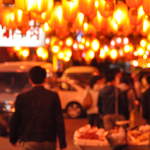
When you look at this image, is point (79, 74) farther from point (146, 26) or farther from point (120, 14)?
point (120, 14)

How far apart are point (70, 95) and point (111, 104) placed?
11.3 m

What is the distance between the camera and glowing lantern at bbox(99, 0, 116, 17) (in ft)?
39.1

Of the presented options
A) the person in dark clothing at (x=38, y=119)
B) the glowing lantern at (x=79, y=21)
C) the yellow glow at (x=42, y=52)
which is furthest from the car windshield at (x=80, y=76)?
the person in dark clothing at (x=38, y=119)

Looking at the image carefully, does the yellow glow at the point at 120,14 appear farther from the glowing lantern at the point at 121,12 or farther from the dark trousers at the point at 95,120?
the dark trousers at the point at 95,120

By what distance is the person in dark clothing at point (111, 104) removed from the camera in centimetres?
1205

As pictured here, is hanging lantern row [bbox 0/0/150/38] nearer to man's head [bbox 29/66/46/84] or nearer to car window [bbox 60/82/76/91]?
man's head [bbox 29/66/46/84]

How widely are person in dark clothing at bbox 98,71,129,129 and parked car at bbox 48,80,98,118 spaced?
10614 mm

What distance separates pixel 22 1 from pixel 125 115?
11.4 feet

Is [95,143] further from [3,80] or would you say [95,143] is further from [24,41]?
[3,80]

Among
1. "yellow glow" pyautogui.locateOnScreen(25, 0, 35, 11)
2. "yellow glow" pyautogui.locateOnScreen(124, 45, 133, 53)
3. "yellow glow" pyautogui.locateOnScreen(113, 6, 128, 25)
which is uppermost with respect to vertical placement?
"yellow glow" pyautogui.locateOnScreen(25, 0, 35, 11)

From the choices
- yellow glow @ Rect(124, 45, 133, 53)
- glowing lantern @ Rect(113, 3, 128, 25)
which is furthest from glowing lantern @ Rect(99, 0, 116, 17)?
yellow glow @ Rect(124, 45, 133, 53)

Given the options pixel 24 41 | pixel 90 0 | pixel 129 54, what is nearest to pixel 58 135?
pixel 90 0

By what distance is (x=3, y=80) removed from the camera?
17.0 meters

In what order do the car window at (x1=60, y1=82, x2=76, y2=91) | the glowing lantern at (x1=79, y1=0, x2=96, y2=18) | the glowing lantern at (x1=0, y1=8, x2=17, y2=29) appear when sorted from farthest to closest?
the car window at (x1=60, y1=82, x2=76, y2=91), the glowing lantern at (x1=0, y1=8, x2=17, y2=29), the glowing lantern at (x1=79, y1=0, x2=96, y2=18)
